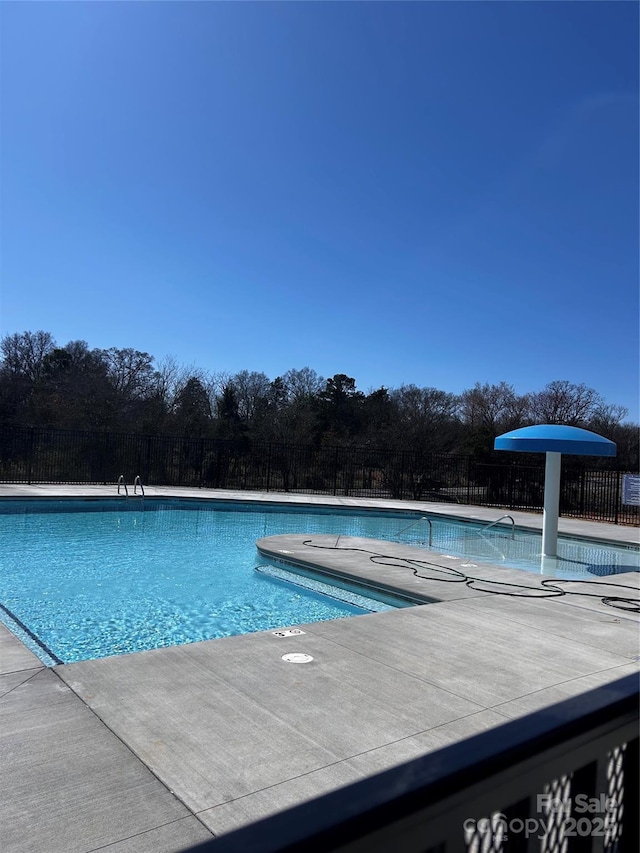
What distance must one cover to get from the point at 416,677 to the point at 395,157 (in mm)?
12569

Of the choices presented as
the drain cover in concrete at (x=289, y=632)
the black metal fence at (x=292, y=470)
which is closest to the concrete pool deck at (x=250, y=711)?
the drain cover in concrete at (x=289, y=632)

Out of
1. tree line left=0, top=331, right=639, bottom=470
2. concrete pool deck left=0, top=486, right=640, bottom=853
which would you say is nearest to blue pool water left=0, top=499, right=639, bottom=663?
concrete pool deck left=0, top=486, right=640, bottom=853

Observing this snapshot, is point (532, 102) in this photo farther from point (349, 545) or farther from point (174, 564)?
point (174, 564)

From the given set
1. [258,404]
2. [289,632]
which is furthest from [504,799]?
[258,404]

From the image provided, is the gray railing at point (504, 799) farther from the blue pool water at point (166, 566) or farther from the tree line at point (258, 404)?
the tree line at point (258, 404)

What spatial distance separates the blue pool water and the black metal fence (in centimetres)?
525

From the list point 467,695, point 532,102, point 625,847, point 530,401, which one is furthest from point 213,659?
point 530,401

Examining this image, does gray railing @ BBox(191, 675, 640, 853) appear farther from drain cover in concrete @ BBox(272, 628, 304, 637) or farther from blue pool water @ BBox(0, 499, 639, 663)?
blue pool water @ BBox(0, 499, 639, 663)

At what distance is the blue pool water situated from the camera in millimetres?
6461

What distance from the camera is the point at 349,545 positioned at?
10.5m

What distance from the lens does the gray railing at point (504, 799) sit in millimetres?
711

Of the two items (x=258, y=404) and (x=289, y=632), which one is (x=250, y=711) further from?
(x=258, y=404)

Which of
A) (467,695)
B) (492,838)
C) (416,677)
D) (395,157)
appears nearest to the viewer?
(492,838)

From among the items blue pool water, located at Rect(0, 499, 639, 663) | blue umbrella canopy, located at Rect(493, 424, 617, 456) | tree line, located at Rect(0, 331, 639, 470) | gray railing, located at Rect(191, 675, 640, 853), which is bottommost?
blue pool water, located at Rect(0, 499, 639, 663)
